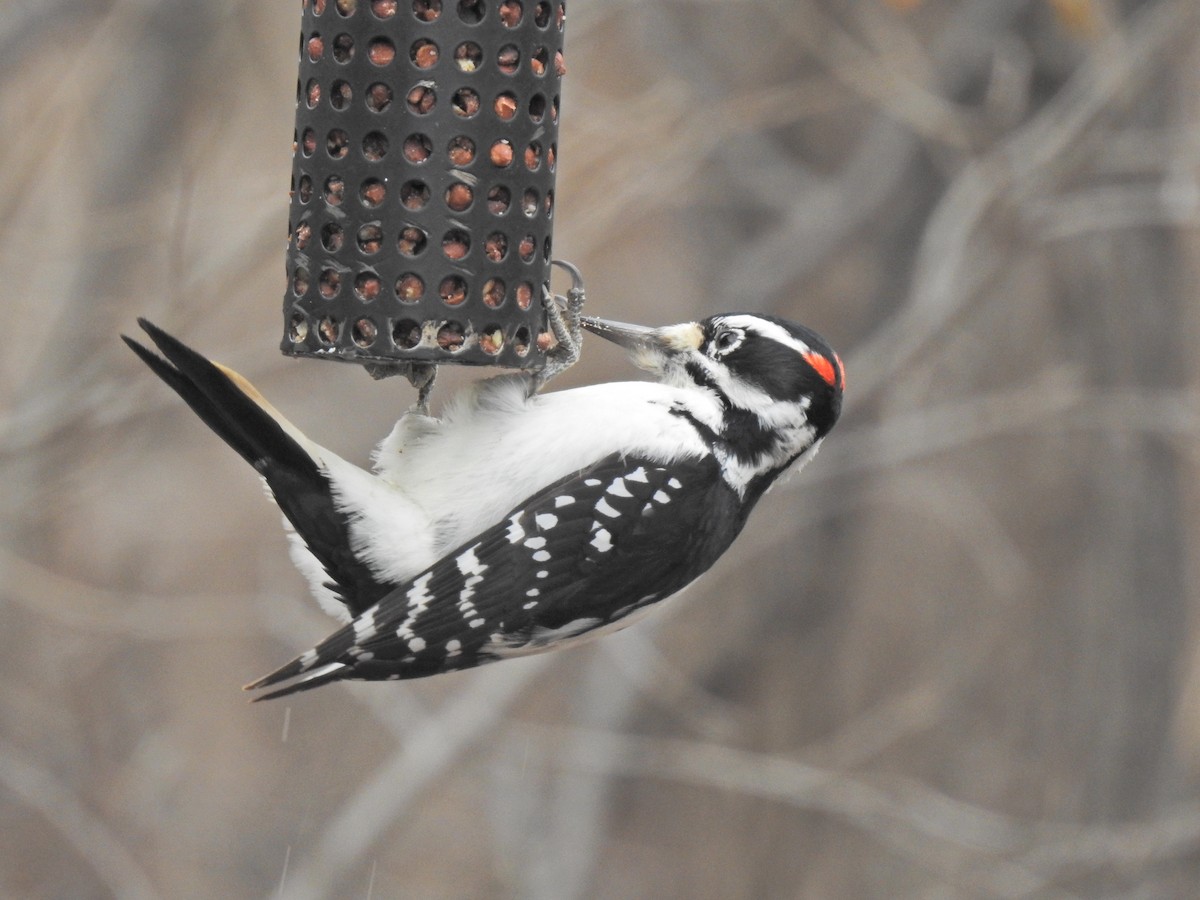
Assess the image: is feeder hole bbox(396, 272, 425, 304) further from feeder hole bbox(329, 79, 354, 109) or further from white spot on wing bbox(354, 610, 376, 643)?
white spot on wing bbox(354, 610, 376, 643)

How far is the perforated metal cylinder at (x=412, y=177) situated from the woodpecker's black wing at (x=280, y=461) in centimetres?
17

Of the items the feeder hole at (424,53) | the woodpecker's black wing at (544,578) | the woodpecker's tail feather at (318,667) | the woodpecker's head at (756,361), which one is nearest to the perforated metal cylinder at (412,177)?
the feeder hole at (424,53)

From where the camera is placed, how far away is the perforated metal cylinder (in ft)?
10.2

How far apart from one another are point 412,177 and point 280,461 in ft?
2.40

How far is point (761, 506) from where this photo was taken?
7.33 metres

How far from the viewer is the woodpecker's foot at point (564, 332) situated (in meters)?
3.47

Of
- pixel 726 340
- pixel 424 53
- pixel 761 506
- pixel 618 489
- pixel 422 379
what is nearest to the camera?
pixel 424 53

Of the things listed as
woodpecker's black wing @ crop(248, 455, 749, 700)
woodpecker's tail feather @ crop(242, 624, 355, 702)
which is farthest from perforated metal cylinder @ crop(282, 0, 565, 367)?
Answer: woodpecker's tail feather @ crop(242, 624, 355, 702)

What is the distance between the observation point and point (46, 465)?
5609mm

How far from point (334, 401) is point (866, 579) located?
3328 mm

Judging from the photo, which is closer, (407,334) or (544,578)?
(407,334)

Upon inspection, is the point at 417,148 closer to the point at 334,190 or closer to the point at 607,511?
the point at 334,190

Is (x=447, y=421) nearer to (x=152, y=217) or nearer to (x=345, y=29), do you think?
(x=345, y=29)

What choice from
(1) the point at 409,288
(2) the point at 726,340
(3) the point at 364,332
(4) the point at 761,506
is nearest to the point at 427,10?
(1) the point at 409,288
